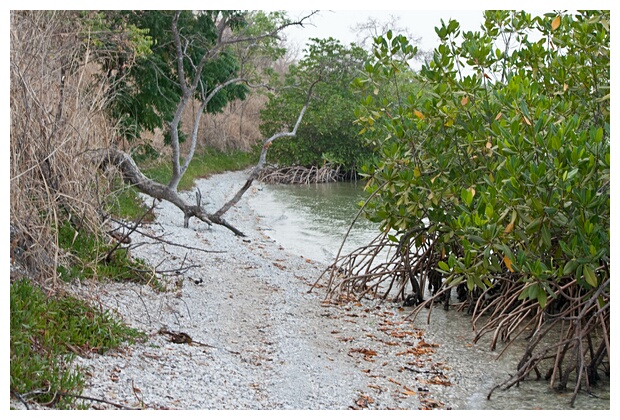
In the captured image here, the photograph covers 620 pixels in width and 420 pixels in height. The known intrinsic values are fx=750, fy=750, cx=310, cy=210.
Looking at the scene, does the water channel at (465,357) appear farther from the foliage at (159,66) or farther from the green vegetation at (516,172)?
the foliage at (159,66)

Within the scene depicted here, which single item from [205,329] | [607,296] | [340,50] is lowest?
[205,329]

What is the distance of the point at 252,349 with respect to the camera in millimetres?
5812

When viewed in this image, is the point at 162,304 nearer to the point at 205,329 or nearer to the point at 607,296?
the point at 205,329

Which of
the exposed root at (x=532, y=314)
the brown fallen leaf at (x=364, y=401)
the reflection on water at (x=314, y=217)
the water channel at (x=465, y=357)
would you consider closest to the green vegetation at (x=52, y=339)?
the brown fallen leaf at (x=364, y=401)

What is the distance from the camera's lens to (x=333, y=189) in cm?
2219

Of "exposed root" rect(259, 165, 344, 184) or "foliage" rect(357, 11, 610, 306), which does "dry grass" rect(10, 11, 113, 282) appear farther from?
"exposed root" rect(259, 165, 344, 184)

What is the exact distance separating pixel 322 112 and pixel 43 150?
17.9 m

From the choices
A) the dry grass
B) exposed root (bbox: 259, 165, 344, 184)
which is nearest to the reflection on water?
exposed root (bbox: 259, 165, 344, 184)

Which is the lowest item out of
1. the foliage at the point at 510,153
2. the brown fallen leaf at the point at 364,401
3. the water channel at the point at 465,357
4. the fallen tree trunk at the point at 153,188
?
the brown fallen leaf at the point at 364,401

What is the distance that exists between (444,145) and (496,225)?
2013 mm

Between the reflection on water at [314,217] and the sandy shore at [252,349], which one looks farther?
the reflection on water at [314,217]

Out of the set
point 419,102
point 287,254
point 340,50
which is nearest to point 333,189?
point 340,50

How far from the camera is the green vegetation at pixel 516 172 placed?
16.4 feet

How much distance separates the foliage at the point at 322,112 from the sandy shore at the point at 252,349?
48.4 feet
